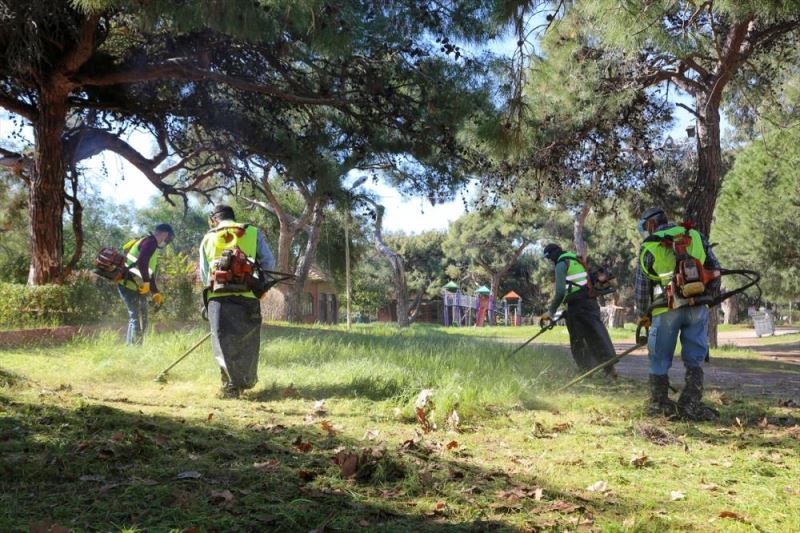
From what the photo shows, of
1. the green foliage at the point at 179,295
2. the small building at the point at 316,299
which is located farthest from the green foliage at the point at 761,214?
the small building at the point at 316,299

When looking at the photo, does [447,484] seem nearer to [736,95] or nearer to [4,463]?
[4,463]

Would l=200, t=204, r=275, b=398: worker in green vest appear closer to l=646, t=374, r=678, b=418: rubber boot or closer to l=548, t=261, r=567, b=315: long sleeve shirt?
l=646, t=374, r=678, b=418: rubber boot

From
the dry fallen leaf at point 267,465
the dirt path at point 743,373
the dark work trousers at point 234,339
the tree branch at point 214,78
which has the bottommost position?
the dirt path at point 743,373

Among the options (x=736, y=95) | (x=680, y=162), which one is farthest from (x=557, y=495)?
(x=680, y=162)

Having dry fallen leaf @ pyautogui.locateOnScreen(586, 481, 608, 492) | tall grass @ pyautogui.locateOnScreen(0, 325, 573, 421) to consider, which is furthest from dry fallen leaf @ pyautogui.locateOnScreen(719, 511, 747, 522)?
tall grass @ pyautogui.locateOnScreen(0, 325, 573, 421)

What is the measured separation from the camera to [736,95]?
12969 mm

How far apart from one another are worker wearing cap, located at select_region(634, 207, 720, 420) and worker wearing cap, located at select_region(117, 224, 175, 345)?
20.9ft

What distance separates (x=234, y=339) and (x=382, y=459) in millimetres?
3138

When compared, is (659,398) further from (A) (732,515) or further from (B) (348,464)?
(B) (348,464)

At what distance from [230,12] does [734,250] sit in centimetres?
1871

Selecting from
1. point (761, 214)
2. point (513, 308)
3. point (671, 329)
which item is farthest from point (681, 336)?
point (513, 308)

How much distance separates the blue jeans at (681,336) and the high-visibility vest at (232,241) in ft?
12.0

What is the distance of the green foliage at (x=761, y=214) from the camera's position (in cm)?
1842

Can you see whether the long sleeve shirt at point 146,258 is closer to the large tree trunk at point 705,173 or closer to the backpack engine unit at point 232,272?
the backpack engine unit at point 232,272
